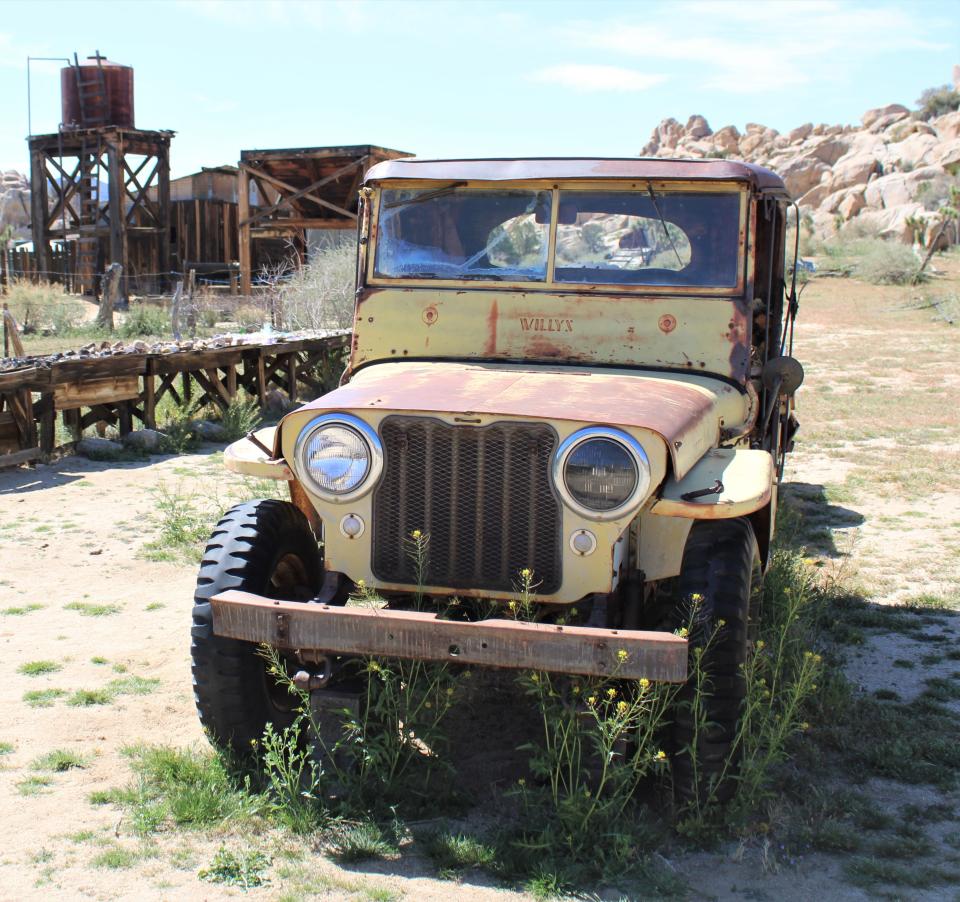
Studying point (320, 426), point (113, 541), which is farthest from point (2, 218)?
point (320, 426)

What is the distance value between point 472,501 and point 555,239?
163 cm

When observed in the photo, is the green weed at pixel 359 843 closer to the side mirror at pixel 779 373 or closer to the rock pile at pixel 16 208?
the side mirror at pixel 779 373

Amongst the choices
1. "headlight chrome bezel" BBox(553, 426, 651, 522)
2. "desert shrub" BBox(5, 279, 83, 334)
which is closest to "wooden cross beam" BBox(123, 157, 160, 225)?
"desert shrub" BBox(5, 279, 83, 334)

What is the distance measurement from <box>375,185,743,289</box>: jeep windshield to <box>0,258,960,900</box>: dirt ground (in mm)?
2089

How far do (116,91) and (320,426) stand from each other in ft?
87.4

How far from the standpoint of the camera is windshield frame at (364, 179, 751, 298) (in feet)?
15.4

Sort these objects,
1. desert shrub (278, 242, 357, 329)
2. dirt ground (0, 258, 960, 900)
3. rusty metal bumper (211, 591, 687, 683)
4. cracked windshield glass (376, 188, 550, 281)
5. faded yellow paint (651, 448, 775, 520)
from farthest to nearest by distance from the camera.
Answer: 1. desert shrub (278, 242, 357, 329)
2. cracked windshield glass (376, 188, 550, 281)
3. faded yellow paint (651, 448, 775, 520)
4. dirt ground (0, 258, 960, 900)
5. rusty metal bumper (211, 591, 687, 683)

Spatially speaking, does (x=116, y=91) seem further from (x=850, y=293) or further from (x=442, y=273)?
(x=442, y=273)

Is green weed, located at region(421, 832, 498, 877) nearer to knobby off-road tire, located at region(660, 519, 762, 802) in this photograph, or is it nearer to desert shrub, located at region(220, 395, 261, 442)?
knobby off-road tire, located at region(660, 519, 762, 802)

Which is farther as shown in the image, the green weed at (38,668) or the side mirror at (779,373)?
the side mirror at (779,373)

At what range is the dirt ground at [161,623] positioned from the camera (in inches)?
133

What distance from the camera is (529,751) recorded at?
13.9 feet

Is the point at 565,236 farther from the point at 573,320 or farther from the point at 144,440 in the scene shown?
the point at 144,440

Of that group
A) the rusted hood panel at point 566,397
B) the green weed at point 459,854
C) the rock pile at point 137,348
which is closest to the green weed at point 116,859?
the green weed at point 459,854
